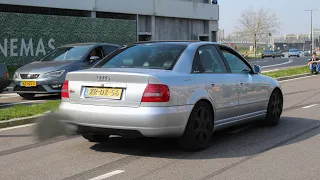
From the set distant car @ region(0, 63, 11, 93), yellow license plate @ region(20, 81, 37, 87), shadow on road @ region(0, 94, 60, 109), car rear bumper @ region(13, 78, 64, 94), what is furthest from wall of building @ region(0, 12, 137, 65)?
distant car @ region(0, 63, 11, 93)

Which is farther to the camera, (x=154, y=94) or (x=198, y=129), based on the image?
(x=198, y=129)

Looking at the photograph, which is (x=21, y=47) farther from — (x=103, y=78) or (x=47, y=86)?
(x=103, y=78)

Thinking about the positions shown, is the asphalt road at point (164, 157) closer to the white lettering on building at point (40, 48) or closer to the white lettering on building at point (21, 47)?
the white lettering on building at point (21, 47)

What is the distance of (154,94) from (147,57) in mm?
1022

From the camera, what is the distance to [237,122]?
23.9ft

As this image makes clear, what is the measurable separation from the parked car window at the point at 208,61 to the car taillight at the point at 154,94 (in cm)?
82

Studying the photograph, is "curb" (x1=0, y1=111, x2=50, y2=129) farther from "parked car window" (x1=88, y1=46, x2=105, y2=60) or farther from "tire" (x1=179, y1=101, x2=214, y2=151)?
"parked car window" (x1=88, y1=46, x2=105, y2=60)

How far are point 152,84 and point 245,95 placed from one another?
2.24 meters

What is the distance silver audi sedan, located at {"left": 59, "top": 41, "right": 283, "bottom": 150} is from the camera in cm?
576

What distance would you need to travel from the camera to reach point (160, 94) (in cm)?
574

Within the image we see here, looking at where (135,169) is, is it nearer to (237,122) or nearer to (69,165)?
(69,165)

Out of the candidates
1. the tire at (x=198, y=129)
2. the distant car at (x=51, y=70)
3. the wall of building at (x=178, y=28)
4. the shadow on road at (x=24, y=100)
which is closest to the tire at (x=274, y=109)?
the tire at (x=198, y=129)

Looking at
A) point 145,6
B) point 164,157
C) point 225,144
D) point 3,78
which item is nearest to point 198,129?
point 164,157

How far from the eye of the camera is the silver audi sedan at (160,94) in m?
5.76
